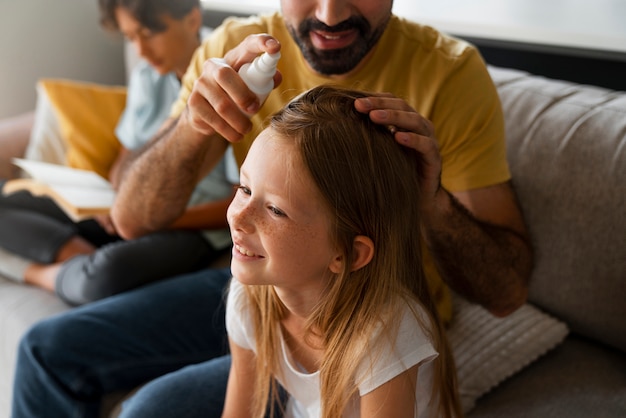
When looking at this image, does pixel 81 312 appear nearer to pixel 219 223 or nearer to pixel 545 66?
pixel 219 223

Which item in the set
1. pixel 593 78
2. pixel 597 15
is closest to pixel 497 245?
pixel 593 78

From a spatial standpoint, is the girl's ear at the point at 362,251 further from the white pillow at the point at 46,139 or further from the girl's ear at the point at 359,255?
the white pillow at the point at 46,139

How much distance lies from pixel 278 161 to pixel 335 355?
0.27 metres

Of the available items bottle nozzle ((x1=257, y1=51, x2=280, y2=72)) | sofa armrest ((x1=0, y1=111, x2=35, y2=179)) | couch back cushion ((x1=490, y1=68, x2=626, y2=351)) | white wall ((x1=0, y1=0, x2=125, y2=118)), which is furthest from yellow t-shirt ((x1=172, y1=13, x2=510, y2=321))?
white wall ((x1=0, y1=0, x2=125, y2=118))

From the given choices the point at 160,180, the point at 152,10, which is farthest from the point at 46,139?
the point at 160,180

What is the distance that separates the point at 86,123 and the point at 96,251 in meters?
0.52

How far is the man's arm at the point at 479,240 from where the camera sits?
0.99 meters

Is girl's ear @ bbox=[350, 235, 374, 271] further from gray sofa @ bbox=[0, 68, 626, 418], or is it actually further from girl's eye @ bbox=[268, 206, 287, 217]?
gray sofa @ bbox=[0, 68, 626, 418]

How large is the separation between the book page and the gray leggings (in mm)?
152

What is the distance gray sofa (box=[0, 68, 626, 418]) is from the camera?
3.76ft

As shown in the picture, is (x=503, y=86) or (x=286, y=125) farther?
(x=503, y=86)

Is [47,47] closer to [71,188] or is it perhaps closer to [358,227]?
[71,188]

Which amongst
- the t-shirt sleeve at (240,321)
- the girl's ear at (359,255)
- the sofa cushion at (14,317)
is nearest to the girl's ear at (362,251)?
the girl's ear at (359,255)

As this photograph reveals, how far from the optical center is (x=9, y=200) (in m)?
1.84
